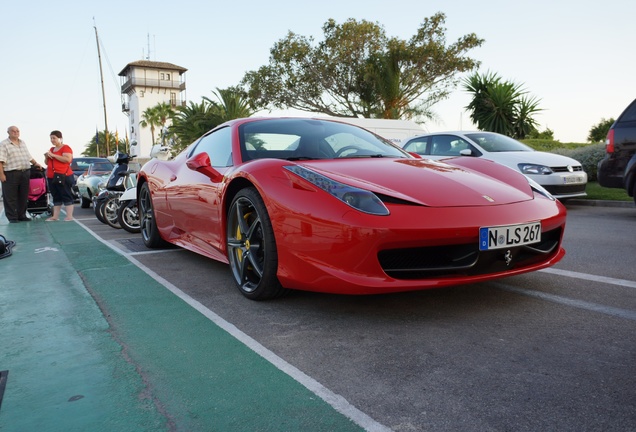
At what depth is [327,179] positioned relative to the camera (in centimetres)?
289

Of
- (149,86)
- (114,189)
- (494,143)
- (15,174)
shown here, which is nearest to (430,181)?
(494,143)

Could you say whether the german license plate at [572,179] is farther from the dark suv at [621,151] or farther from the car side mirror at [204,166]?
the car side mirror at [204,166]

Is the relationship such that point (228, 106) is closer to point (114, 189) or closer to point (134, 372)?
point (114, 189)

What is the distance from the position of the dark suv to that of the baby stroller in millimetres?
9758

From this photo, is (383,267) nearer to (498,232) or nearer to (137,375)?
(498,232)

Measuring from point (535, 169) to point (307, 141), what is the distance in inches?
233

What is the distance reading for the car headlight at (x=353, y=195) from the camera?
267cm

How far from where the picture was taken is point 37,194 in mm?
10406

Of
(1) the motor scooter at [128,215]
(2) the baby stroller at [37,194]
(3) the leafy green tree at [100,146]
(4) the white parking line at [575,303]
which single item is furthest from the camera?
(3) the leafy green tree at [100,146]

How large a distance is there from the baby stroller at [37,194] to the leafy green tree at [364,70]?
62.2 feet

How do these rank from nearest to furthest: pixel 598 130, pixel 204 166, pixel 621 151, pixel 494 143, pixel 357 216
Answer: pixel 357 216 < pixel 204 166 < pixel 621 151 < pixel 494 143 < pixel 598 130

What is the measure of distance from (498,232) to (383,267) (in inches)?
24.3

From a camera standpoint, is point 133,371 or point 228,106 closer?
point 133,371

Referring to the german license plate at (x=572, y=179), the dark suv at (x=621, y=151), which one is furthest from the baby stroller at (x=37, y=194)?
the dark suv at (x=621, y=151)
